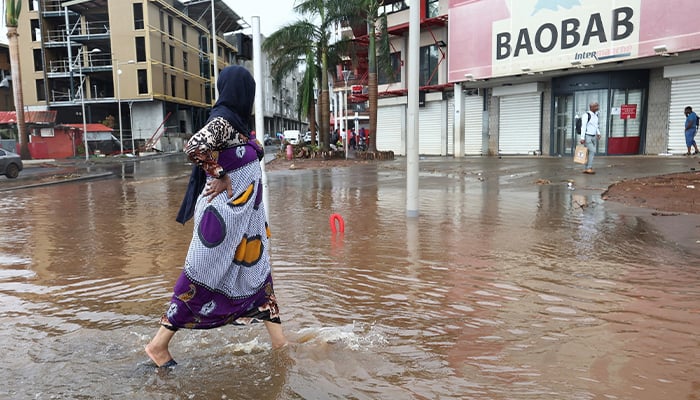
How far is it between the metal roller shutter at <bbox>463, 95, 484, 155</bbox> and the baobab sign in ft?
8.53

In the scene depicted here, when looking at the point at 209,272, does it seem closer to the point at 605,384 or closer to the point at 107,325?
the point at 107,325

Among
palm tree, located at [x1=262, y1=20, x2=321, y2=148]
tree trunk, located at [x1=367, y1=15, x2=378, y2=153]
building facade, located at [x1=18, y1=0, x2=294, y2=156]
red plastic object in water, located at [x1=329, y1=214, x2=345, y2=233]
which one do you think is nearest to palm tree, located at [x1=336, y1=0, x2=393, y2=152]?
tree trunk, located at [x1=367, y1=15, x2=378, y2=153]

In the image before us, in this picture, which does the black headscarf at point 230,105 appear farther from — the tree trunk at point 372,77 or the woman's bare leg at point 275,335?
the tree trunk at point 372,77

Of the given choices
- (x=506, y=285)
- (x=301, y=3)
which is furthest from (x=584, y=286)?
(x=301, y=3)

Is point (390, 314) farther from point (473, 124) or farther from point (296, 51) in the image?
point (473, 124)

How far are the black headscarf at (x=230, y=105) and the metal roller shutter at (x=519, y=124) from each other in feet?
80.7

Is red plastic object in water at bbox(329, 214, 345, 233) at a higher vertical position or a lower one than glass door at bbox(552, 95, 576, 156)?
lower

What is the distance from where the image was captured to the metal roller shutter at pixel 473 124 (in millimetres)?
28547

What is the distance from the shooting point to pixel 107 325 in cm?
384

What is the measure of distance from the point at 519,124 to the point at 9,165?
22936 mm

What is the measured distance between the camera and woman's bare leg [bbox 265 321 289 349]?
3.28 metres

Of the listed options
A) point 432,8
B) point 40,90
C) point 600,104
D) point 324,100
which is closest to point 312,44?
point 324,100

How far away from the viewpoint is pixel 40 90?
53.6 meters

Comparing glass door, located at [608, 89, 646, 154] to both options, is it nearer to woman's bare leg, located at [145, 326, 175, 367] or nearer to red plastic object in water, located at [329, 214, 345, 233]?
red plastic object in water, located at [329, 214, 345, 233]
